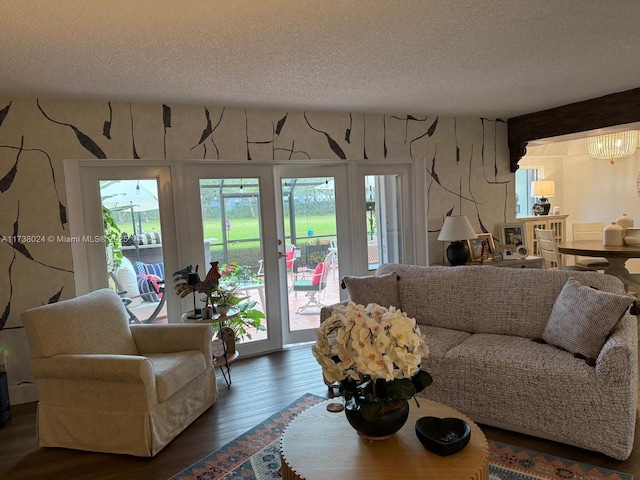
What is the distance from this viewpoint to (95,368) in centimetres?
252

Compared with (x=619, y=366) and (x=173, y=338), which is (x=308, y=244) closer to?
(x=173, y=338)

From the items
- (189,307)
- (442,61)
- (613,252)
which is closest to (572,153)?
(613,252)

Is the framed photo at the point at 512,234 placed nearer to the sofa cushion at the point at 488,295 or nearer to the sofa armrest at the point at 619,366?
the sofa cushion at the point at 488,295

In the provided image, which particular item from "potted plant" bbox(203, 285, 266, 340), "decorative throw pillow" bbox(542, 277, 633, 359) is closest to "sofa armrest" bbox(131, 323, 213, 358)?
"potted plant" bbox(203, 285, 266, 340)

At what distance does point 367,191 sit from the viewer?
4605 millimetres

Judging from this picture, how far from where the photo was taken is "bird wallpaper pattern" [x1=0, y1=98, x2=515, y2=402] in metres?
3.32

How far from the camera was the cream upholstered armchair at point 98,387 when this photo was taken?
251 cm

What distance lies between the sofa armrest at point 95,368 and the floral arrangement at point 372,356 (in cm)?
125

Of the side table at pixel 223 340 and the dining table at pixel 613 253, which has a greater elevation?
the dining table at pixel 613 253

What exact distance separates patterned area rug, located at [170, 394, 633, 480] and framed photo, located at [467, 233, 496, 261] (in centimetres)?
264

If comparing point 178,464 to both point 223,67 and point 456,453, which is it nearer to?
point 456,453

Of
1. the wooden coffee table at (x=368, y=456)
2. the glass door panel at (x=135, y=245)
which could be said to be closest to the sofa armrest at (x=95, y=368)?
the wooden coffee table at (x=368, y=456)

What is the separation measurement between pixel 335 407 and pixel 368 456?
17.2 inches

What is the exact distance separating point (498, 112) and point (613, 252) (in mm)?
1894
